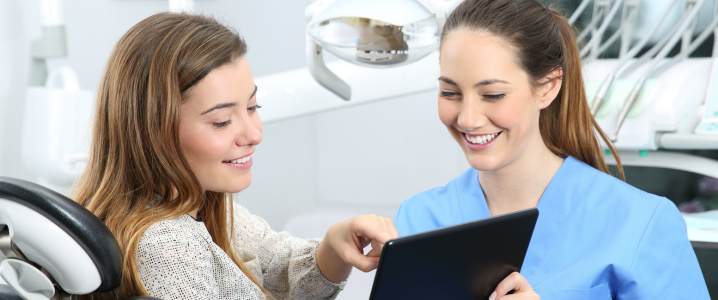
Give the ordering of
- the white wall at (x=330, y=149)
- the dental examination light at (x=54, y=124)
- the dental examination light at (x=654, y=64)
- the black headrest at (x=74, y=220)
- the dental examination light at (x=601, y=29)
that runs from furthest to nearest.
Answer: the white wall at (x=330, y=149) < the dental examination light at (x=601, y=29) < the dental examination light at (x=654, y=64) < the dental examination light at (x=54, y=124) < the black headrest at (x=74, y=220)

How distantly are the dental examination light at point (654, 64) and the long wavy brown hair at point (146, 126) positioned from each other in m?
1.10

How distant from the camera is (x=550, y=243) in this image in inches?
38.1

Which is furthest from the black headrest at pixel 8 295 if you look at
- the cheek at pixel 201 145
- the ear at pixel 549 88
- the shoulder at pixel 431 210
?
the ear at pixel 549 88

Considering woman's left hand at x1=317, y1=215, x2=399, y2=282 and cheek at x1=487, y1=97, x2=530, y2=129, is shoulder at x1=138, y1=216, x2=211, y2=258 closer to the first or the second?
woman's left hand at x1=317, y1=215, x2=399, y2=282

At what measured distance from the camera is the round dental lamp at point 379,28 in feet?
3.29

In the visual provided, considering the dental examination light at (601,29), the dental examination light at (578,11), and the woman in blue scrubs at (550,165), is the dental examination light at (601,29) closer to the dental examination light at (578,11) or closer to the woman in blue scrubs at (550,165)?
the dental examination light at (578,11)

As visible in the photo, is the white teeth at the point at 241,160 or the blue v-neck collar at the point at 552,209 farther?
the blue v-neck collar at the point at 552,209

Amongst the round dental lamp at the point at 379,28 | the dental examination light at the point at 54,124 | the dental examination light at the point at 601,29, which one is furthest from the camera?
the dental examination light at the point at 601,29

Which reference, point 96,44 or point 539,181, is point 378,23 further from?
point 96,44

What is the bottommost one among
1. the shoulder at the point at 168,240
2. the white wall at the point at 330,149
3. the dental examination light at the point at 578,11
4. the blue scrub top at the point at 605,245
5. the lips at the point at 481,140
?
the white wall at the point at 330,149

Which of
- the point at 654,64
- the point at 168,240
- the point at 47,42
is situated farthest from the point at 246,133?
the point at 654,64

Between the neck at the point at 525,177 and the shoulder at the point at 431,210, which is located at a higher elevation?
the neck at the point at 525,177

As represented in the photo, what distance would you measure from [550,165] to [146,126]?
0.68 m

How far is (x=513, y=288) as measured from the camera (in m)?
0.77
